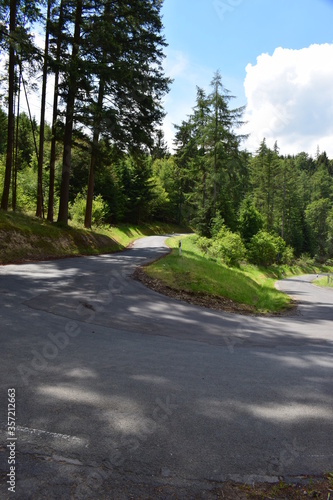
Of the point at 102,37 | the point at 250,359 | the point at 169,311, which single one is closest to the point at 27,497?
the point at 250,359

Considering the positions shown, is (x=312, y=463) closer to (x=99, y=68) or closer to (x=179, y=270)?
(x=179, y=270)

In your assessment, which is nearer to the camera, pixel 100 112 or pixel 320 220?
pixel 100 112

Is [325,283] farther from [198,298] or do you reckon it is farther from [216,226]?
[198,298]

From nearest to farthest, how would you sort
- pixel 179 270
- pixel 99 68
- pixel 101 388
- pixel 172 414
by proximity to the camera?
1. pixel 172 414
2. pixel 101 388
3. pixel 179 270
4. pixel 99 68

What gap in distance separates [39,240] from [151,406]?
48.3 feet

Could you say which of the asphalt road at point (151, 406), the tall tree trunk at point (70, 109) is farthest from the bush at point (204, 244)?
the asphalt road at point (151, 406)

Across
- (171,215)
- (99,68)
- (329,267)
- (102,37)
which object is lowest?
(329,267)

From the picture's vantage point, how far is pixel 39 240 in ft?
53.2

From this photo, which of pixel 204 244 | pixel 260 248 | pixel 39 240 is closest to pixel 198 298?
pixel 39 240

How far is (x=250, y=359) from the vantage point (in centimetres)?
522

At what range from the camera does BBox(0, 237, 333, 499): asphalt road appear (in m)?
2.40

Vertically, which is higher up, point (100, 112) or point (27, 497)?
point (100, 112)

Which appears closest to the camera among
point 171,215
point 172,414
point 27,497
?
point 27,497

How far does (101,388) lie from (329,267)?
71472 mm
